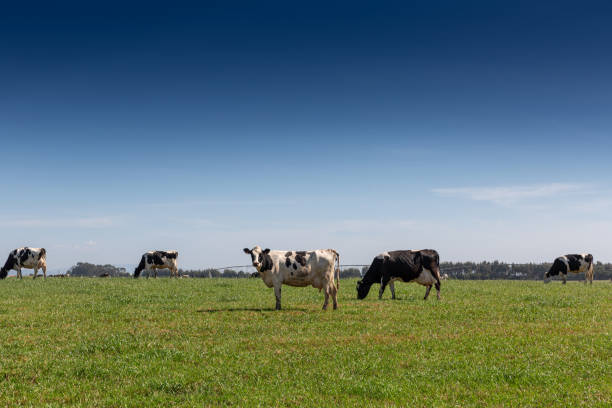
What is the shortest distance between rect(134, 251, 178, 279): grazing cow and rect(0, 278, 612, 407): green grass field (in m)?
29.8

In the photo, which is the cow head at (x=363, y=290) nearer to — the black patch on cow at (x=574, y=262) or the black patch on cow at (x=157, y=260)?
the black patch on cow at (x=574, y=262)

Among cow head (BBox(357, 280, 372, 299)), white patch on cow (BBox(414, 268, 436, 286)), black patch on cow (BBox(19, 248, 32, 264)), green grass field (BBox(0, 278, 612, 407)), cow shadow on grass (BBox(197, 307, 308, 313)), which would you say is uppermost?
black patch on cow (BBox(19, 248, 32, 264))

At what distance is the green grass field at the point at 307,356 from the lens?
348 inches

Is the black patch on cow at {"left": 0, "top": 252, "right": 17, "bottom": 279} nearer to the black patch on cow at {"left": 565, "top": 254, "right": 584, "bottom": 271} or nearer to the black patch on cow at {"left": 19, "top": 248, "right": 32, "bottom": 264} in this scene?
the black patch on cow at {"left": 19, "top": 248, "right": 32, "bottom": 264}

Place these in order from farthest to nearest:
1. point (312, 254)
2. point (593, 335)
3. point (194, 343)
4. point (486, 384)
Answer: point (312, 254)
point (593, 335)
point (194, 343)
point (486, 384)

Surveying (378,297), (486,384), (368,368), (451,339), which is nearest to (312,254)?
(378,297)

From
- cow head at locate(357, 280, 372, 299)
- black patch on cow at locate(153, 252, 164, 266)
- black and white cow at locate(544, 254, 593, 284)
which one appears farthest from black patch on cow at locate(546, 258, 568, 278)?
black patch on cow at locate(153, 252, 164, 266)

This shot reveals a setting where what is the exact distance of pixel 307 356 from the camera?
1150 centimetres

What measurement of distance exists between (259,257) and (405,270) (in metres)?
8.55

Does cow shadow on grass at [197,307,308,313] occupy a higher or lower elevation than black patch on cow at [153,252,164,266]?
lower

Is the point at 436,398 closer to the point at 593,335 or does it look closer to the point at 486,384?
the point at 486,384

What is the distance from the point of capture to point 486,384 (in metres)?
9.34

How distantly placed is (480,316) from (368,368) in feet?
29.5

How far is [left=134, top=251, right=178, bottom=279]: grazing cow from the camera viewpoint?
Result: 49.9 meters
